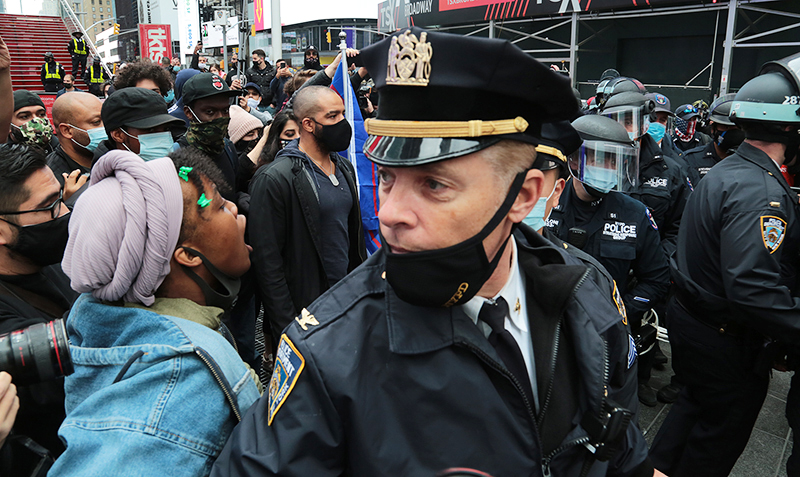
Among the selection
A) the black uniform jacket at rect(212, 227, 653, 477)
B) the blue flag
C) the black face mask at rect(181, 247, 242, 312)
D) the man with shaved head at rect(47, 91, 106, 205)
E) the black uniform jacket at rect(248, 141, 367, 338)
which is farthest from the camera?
the blue flag

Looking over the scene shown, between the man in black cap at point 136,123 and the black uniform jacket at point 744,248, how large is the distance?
352 centimetres

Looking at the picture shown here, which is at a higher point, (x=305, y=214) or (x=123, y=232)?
(x=123, y=232)

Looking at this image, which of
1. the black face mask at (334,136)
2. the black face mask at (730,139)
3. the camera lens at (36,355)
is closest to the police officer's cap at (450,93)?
the camera lens at (36,355)

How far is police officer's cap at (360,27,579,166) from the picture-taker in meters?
1.20

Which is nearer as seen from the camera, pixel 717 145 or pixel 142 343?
pixel 142 343

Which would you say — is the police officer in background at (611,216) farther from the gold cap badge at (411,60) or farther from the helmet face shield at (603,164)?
the gold cap badge at (411,60)

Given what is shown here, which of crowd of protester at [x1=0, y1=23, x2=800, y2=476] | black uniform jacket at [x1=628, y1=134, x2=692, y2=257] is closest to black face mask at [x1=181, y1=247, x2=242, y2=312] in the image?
crowd of protester at [x1=0, y1=23, x2=800, y2=476]

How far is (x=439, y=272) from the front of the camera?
3.93ft

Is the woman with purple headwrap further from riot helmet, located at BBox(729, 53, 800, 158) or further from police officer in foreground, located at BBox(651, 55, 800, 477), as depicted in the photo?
riot helmet, located at BBox(729, 53, 800, 158)

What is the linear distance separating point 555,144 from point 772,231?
6.50 ft

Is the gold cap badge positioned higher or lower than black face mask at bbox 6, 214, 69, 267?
higher

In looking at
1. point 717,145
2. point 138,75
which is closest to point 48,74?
point 138,75

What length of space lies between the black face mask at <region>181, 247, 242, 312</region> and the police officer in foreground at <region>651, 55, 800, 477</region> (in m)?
2.47

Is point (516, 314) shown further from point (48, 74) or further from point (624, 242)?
point (48, 74)
